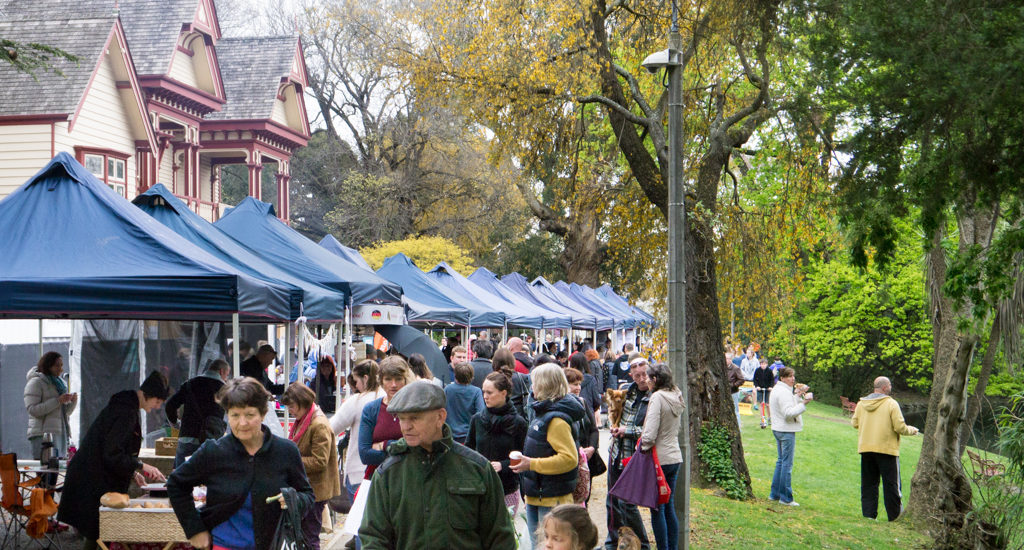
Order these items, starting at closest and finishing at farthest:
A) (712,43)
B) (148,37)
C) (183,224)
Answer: (183,224) → (712,43) → (148,37)

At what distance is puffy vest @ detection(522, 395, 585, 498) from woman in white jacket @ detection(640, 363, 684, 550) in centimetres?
160

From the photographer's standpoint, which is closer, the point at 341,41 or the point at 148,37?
the point at 148,37

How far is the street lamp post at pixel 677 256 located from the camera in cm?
1040

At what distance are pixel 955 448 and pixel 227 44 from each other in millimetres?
30173

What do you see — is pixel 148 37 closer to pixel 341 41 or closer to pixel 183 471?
pixel 341 41

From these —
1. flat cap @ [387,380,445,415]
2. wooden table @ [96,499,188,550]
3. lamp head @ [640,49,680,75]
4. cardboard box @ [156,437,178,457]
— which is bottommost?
wooden table @ [96,499,188,550]

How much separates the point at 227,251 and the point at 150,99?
723 inches

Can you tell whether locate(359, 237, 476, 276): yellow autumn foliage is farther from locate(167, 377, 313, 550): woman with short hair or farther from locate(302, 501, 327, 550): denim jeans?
locate(167, 377, 313, 550): woman with short hair

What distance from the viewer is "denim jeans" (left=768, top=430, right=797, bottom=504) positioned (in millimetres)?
14023

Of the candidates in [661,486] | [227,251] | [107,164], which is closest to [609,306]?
[107,164]

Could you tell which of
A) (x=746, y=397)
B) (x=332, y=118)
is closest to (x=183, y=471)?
(x=746, y=397)

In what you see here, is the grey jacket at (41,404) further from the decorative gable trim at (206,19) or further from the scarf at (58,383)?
the decorative gable trim at (206,19)

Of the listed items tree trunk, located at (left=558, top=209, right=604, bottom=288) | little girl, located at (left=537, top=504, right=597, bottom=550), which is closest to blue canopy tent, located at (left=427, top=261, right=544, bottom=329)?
little girl, located at (left=537, top=504, right=597, bottom=550)

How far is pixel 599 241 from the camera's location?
42.4 metres
